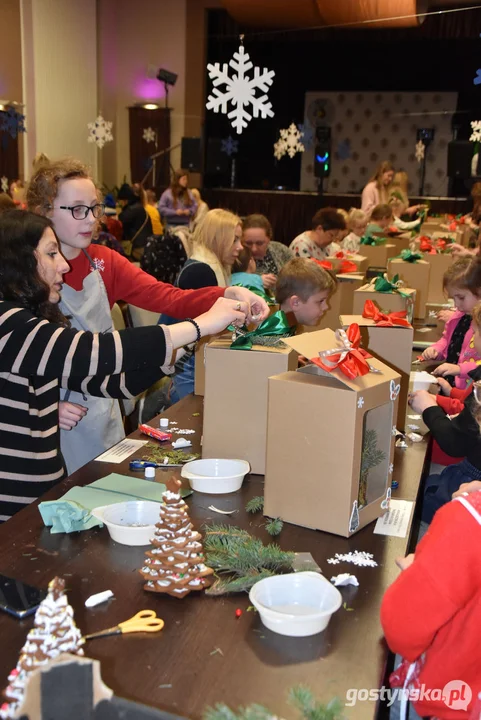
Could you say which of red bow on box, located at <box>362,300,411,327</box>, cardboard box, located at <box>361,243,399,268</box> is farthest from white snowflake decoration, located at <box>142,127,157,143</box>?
red bow on box, located at <box>362,300,411,327</box>

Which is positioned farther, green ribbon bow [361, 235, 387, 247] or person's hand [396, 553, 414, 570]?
green ribbon bow [361, 235, 387, 247]

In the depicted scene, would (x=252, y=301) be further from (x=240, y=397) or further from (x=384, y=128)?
(x=384, y=128)

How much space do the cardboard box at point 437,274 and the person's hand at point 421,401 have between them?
2845 millimetres

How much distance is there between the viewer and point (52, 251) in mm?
1910

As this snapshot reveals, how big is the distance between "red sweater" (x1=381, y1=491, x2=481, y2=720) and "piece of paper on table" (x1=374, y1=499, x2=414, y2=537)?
402mm

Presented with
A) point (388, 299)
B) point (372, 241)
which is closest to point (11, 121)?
point (372, 241)

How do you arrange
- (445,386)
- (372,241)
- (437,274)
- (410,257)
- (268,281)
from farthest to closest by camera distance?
(372,241)
(437,274)
(410,257)
(268,281)
(445,386)

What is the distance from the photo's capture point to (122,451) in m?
2.00

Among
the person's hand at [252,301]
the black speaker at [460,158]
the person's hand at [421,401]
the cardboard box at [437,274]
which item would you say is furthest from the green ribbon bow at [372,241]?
the black speaker at [460,158]

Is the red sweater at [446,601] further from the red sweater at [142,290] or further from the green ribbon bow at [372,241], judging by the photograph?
the green ribbon bow at [372,241]

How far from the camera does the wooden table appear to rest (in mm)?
1040

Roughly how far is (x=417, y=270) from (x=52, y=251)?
3143 millimetres

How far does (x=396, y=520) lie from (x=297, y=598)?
47cm

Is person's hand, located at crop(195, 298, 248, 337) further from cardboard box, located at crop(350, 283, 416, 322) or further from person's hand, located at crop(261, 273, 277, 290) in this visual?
person's hand, located at crop(261, 273, 277, 290)
